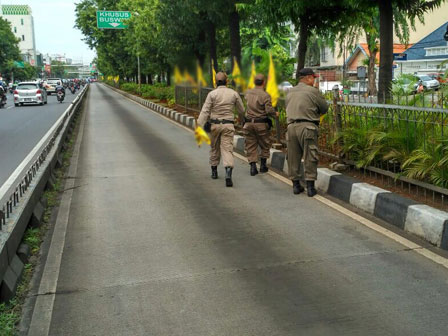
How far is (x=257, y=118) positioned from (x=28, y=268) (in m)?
4.87

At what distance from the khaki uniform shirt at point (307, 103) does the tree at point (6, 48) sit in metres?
93.9

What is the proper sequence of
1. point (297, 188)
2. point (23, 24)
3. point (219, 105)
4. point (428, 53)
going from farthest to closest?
point (23, 24) < point (428, 53) < point (219, 105) < point (297, 188)

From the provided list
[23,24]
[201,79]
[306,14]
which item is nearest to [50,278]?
[306,14]

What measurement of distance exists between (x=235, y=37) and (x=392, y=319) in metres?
14.7

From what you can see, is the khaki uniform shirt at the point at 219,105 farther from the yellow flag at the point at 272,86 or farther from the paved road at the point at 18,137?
the paved road at the point at 18,137

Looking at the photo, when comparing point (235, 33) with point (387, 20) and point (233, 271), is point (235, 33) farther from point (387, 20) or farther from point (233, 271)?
point (233, 271)

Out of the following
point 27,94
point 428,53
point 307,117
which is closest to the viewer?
point 307,117

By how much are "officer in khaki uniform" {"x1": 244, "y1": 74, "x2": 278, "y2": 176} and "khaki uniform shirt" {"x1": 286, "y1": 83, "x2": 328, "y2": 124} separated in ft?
5.01

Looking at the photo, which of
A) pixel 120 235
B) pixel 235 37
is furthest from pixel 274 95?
pixel 235 37

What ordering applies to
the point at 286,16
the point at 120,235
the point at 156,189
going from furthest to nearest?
the point at 286,16 → the point at 156,189 → the point at 120,235

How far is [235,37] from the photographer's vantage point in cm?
1738

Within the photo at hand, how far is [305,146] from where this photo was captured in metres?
7.23

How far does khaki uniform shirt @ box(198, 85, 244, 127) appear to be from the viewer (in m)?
8.34

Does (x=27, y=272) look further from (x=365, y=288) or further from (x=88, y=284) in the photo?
(x=365, y=288)
